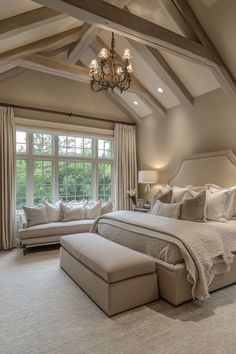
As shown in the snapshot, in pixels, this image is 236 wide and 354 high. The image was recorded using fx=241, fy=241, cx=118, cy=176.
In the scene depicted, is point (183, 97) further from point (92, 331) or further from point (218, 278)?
point (92, 331)

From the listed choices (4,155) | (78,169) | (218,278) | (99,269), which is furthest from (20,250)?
(218,278)

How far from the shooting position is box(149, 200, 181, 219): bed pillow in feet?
12.1

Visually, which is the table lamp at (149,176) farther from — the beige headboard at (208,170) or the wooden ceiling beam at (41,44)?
the wooden ceiling beam at (41,44)

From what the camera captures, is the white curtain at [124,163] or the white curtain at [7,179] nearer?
the white curtain at [7,179]

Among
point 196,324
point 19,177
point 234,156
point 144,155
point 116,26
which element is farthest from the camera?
point 144,155

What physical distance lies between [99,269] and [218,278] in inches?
58.4

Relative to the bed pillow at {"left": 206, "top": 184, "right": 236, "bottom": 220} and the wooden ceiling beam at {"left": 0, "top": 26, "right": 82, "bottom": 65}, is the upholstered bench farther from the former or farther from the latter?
the wooden ceiling beam at {"left": 0, "top": 26, "right": 82, "bottom": 65}

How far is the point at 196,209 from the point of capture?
351 cm

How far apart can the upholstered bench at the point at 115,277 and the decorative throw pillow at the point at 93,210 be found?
2392 millimetres

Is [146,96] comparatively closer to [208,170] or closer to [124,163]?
[124,163]

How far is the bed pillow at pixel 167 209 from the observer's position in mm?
3697

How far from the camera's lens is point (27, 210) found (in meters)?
4.76

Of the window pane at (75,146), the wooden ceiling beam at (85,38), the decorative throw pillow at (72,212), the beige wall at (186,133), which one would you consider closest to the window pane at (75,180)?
the window pane at (75,146)

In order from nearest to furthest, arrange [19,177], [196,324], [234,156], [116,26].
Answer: [196,324] → [116,26] → [234,156] → [19,177]
